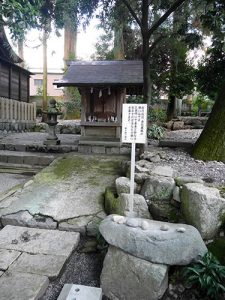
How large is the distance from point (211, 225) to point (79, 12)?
20.8ft

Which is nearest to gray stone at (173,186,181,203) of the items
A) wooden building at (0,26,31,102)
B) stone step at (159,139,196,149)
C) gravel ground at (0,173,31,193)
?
stone step at (159,139,196,149)

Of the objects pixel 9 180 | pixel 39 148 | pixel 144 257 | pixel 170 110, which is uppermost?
pixel 170 110

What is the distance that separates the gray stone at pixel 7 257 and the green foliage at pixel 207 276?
200 cm

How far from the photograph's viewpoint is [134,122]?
12.1 feet

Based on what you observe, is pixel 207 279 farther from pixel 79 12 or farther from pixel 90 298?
pixel 79 12

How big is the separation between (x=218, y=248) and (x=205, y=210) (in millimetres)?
470

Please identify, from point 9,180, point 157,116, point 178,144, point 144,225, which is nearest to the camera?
point 144,225

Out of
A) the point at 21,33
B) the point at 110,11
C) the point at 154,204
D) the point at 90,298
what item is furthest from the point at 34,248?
the point at 110,11

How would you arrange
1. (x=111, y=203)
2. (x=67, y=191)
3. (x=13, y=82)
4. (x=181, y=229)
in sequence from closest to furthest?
(x=181, y=229), (x=111, y=203), (x=67, y=191), (x=13, y=82)

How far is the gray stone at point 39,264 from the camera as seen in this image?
9.88 feet

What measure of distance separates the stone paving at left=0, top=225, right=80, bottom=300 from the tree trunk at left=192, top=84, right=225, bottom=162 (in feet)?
9.25

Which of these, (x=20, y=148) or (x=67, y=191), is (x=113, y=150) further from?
(x=67, y=191)

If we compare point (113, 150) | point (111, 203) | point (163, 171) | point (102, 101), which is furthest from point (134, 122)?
point (102, 101)

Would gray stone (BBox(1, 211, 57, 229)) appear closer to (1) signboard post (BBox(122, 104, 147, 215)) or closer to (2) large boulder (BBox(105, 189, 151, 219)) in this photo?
(2) large boulder (BBox(105, 189, 151, 219))
